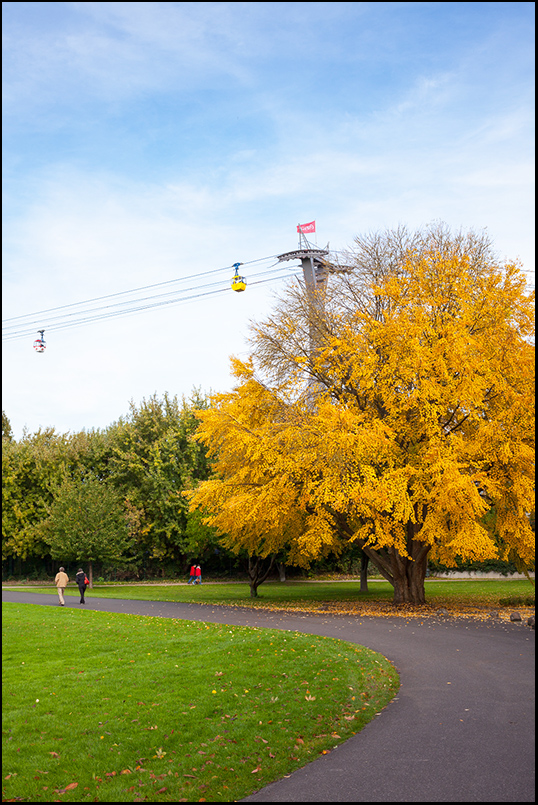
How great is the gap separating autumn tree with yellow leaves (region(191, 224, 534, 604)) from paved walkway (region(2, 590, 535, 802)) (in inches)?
214

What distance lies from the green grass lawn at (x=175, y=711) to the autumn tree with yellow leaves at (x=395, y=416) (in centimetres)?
616

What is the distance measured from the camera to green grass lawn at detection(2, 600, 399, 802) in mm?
5855

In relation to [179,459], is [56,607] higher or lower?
lower

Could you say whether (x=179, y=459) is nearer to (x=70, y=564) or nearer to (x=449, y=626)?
(x=70, y=564)

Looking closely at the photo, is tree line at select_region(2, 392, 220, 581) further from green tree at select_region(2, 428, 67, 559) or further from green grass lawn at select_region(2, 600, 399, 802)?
green grass lawn at select_region(2, 600, 399, 802)

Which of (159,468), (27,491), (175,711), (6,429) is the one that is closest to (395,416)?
(175,711)

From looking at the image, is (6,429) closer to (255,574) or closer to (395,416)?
(255,574)

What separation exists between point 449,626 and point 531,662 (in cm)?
497

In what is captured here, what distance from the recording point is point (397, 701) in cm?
834

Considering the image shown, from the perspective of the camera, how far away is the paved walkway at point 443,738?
5.41 m

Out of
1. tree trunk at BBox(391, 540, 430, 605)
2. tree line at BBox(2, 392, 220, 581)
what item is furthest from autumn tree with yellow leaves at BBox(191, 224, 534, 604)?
tree line at BBox(2, 392, 220, 581)

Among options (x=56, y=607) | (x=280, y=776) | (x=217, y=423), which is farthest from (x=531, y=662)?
(x=56, y=607)

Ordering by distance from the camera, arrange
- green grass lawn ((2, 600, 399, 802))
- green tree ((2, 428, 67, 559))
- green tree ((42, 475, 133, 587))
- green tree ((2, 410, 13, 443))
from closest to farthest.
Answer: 1. green grass lawn ((2, 600, 399, 802))
2. green tree ((42, 475, 133, 587))
3. green tree ((2, 428, 67, 559))
4. green tree ((2, 410, 13, 443))

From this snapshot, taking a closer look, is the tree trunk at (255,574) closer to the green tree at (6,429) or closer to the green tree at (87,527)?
the green tree at (87,527)
